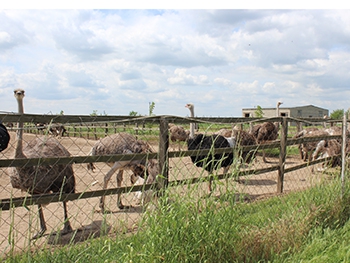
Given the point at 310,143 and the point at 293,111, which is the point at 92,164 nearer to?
the point at 310,143

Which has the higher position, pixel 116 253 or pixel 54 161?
pixel 54 161

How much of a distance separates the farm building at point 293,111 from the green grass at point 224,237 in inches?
1377

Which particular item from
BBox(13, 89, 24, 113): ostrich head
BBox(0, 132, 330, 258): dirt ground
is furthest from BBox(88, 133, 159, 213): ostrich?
BBox(13, 89, 24, 113): ostrich head

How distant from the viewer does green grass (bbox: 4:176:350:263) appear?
2.46 m

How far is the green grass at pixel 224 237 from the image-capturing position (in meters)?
2.46

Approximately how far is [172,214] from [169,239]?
0.17m

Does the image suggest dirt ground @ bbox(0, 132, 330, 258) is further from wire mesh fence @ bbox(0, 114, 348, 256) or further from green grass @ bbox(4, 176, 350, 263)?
green grass @ bbox(4, 176, 350, 263)

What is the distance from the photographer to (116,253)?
256 cm

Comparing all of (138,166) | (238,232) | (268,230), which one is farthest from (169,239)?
(138,166)

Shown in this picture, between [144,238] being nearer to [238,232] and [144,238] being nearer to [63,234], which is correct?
[238,232]

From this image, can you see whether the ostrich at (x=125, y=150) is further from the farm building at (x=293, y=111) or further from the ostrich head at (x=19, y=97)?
→ the farm building at (x=293, y=111)

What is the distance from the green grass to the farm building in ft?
115

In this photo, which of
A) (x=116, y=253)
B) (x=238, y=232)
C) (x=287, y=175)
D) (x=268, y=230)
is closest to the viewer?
(x=116, y=253)

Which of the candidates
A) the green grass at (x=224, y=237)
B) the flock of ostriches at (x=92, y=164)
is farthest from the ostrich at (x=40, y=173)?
the green grass at (x=224, y=237)
